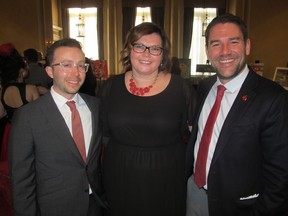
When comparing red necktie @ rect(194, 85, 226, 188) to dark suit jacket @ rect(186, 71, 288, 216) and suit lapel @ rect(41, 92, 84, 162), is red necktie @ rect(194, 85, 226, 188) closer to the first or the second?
dark suit jacket @ rect(186, 71, 288, 216)

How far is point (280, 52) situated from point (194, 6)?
3188 millimetres

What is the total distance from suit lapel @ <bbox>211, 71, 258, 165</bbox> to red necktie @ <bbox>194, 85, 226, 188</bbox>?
0.13 meters

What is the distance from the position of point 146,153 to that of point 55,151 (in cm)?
58

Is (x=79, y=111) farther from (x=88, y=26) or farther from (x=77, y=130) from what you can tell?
(x=88, y=26)

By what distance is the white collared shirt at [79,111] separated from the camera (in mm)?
1476

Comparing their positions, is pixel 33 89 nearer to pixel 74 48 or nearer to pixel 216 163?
pixel 74 48

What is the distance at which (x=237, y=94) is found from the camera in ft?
4.63

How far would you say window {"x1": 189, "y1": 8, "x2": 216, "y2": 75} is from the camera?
29.8ft

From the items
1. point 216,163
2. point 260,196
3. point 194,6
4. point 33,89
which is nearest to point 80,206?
point 216,163

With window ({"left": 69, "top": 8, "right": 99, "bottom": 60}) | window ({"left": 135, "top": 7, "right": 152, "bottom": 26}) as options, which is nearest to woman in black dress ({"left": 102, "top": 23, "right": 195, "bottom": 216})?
window ({"left": 135, "top": 7, "right": 152, "bottom": 26})

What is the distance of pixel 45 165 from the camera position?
1395mm

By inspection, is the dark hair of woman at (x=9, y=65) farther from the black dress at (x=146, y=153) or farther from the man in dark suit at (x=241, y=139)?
the man in dark suit at (x=241, y=139)

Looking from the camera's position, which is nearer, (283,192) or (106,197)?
(283,192)

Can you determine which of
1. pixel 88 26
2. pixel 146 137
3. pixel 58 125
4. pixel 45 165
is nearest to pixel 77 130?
pixel 58 125
